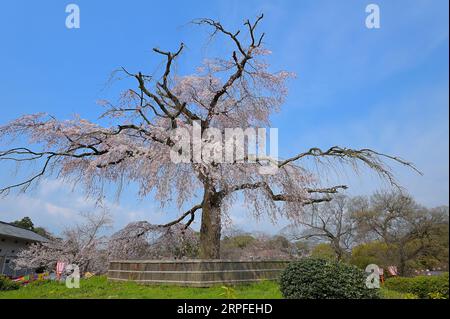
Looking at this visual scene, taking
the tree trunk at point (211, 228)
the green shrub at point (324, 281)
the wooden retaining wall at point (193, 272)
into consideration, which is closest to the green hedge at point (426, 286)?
the wooden retaining wall at point (193, 272)

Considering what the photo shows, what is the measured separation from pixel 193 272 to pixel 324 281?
400cm

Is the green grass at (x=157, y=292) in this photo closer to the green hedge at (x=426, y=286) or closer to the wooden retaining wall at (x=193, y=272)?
the wooden retaining wall at (x=193, y=272)

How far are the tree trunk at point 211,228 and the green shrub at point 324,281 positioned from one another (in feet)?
12.8

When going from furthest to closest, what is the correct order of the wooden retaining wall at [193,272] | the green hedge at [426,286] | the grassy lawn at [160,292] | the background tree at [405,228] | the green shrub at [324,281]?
the background tree at [405,228], the green hedge at [426,286], the wooden retaining wall at [193,272], the grassy lawn at [160,292], the green shrub at [324,281]

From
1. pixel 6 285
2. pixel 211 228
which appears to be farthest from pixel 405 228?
pixel 6 285

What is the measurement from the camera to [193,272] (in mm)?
9898

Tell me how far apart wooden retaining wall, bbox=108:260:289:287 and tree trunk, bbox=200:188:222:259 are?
4.31 ft

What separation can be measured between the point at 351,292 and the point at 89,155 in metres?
9.75

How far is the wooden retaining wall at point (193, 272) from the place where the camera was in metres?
9.90

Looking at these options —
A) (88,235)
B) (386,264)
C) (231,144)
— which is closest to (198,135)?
(231,144)

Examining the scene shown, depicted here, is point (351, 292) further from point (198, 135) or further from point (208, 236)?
point (198, 135)

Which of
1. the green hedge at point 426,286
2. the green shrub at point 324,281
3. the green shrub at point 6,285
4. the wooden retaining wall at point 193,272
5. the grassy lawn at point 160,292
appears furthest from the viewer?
the green hedge at point 426,286

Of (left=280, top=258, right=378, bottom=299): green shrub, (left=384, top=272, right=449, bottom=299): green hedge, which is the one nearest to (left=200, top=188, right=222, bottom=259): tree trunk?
(left=280, top=258, right=378, bottom=299): green shrub

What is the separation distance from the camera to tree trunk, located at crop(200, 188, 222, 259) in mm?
11766
